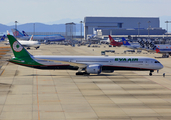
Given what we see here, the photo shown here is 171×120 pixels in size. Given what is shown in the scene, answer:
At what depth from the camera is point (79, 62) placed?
178ft

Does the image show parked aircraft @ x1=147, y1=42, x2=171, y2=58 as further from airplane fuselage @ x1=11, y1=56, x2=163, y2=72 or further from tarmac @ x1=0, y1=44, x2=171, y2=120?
tarmac @ x1=0, y1=44, x2=171, y2=120

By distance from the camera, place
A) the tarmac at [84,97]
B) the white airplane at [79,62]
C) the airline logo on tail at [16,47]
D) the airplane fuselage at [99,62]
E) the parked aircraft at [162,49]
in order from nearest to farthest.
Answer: the tarmac at [84,97] → the white airplane at [79,62] → the airplane fuselage at [99,62] → the airline logo on tail at [16,47] → the parked aircraft at [162,49]

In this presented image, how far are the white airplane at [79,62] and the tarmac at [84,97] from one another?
2085 millimetres

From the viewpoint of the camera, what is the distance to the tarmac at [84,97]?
1101 inches

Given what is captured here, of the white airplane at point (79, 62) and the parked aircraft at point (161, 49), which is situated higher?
the parked aircraft at point (161, 49)

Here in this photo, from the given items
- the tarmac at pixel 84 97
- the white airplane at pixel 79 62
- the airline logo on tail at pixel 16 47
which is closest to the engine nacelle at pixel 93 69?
the white airplane at pixel 79 62

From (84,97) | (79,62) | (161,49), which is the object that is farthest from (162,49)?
(84,97)

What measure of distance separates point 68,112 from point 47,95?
8.70 m

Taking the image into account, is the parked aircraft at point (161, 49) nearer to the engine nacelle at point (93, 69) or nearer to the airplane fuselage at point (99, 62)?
the airplane fuselage at point (99, 62)

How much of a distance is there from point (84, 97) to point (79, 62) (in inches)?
749

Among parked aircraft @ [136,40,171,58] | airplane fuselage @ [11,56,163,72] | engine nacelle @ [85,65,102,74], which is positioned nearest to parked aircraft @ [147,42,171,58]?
→ parked aircraft @ [136,40,171,58]

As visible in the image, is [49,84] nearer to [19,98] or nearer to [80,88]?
[80,88]

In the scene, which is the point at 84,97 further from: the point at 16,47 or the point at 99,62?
the point at 16,47

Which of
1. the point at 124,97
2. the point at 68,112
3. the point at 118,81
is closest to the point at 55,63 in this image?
the point at 118,81
